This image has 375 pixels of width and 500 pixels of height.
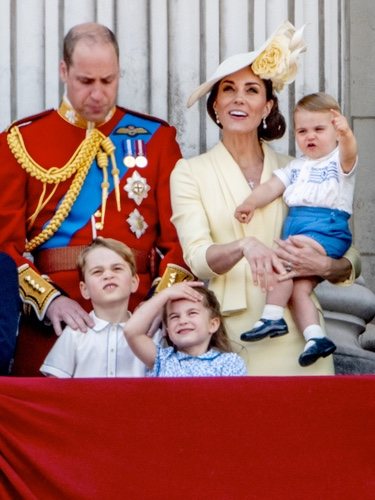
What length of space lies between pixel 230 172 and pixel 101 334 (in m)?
0.70

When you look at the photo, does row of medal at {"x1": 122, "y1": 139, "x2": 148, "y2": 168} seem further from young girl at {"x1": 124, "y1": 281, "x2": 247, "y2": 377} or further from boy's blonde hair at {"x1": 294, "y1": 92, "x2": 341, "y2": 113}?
young girl at {"x1": 124, "y1": 281, "x2": 247, "y2": 377}

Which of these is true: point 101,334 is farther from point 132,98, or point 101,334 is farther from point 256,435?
point 132,98

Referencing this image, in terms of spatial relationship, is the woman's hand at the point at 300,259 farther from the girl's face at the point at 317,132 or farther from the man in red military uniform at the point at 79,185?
the man in red military uniform at the point at 79,185

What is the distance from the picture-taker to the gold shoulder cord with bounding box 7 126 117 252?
24.0 feet

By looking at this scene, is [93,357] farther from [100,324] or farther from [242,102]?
[242,102]

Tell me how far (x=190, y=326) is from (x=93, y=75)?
0.99m

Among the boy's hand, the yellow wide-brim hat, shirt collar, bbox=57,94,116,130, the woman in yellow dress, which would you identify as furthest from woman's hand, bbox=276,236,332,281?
shirt collar, bbox=57,94,116,130

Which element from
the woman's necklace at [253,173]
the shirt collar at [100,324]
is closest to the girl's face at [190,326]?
the shirt collar at [100,324]

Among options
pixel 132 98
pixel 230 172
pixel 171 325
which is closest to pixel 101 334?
pixel 171 325

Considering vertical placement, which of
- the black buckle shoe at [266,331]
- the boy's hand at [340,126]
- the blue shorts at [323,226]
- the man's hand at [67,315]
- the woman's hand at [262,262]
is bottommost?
the black buckle shoe at [266,331]

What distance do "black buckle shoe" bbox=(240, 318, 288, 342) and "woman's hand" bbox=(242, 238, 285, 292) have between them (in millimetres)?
108

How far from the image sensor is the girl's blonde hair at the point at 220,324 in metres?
6.78

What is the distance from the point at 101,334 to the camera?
22.7ft

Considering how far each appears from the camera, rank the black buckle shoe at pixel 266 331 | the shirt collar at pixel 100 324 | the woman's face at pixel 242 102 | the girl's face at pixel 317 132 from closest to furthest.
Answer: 1. the black buckle shoe at pixel 266 331
2. the shirt collar at pixel 100 324
3. the girl's face at pixel 317 132
4. the woman's face at pixel 242 102
